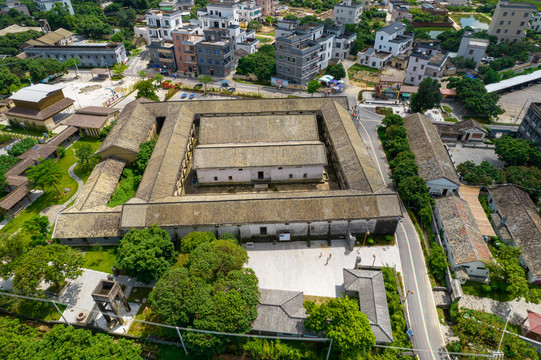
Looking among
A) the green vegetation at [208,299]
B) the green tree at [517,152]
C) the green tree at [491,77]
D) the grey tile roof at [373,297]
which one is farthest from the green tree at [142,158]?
the green tree at [491,77]

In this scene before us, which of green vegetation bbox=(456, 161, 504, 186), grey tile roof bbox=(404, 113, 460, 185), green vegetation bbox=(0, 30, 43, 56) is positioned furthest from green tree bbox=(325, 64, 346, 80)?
green vegetation bbox=(0, 30, 43, 56)

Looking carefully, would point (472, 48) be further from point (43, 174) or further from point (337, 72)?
point (43, 174)

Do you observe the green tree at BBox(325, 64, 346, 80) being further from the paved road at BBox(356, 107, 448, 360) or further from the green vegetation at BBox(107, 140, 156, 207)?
the green vegetation at BBox(107, 140, 156, 207)

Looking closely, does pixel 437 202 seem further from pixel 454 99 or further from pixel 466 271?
pixel 454 99

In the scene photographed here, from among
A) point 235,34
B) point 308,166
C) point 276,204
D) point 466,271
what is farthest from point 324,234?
point 235,34

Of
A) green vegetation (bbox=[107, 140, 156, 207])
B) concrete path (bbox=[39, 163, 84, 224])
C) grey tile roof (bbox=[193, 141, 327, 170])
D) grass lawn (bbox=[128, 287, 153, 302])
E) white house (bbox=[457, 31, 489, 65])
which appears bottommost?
grass lawn (bbox=[128, 287, 153, 302])

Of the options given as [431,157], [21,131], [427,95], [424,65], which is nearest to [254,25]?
[424,65]

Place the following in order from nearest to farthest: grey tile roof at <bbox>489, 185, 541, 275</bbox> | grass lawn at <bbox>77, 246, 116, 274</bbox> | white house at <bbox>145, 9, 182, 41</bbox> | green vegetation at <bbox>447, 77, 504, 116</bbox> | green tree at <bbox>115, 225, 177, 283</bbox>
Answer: green tree at <bbox>115, 225, 177, 283</bbox>
grey tile roof at <bbox>489, 185, 541, 275</bbox>
grass lawn at <bbox>77, 246, 116, 274</bbox>
green vegetation at <bbox>447, 77, 504, 116</bbox>
white house at <bbox>145, 9, 182, 41</bbox>
